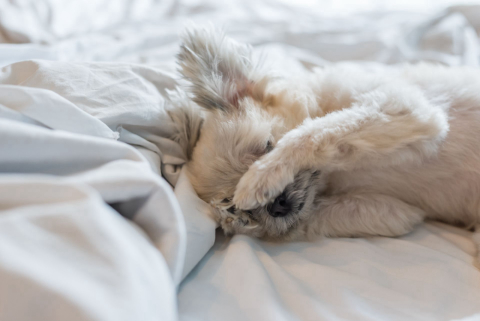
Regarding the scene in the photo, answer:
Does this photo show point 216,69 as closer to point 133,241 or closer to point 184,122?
point 184,122

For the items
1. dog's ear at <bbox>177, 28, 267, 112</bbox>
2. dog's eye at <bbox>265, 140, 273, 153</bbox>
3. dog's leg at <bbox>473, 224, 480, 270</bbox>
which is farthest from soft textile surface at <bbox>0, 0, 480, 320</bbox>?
dog's eye at <bbox>265, 140, 273, 153</bbox>

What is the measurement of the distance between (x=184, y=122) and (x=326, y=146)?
20.7 inches

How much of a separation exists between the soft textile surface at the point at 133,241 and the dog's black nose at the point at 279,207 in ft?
0.33

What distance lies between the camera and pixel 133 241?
0.68 m

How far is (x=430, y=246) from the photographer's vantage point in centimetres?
111

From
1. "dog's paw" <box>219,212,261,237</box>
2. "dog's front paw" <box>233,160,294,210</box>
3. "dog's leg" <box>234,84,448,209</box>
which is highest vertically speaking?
"dog's leg" <box>234,84,448,209</box>

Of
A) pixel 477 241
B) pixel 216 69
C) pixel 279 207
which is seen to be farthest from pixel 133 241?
pixel 477 241

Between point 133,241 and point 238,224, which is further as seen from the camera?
point 238,224

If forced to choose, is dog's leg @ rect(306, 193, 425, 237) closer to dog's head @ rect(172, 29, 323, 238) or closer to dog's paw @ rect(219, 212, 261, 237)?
dog's head @ rect(172, 29, 323, 238)

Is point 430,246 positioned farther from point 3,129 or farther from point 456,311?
point 3,129

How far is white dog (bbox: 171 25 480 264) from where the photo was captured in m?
1.12

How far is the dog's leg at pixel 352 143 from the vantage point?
107 centimetres

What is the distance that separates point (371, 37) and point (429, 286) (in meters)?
1.58

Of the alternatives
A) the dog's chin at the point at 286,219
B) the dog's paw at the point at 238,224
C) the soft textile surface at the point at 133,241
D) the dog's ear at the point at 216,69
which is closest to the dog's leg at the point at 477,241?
the soft textile surface at the point at 133,241
